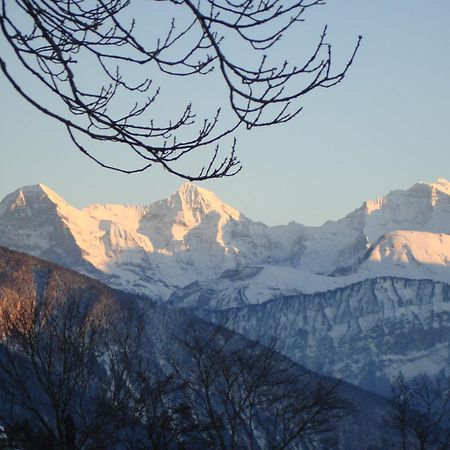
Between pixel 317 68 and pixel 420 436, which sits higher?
A: pixel 317 68

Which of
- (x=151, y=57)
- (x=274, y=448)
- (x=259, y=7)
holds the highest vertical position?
(x=259, y=7)

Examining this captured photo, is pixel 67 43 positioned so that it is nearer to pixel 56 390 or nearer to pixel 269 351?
pixel 56 390

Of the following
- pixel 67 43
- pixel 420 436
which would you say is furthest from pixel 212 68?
pixel 420 436

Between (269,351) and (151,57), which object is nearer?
(151,57)

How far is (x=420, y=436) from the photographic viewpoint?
3619 cm

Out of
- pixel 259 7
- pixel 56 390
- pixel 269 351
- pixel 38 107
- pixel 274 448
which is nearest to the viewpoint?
pixel 38 107

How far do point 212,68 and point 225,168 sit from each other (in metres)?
0.84

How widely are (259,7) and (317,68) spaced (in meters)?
0.69

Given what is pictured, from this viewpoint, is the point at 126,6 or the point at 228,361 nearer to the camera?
the point at 126,6

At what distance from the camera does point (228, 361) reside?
31406 mm

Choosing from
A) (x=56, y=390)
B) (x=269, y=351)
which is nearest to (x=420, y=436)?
(x=269, y=351)

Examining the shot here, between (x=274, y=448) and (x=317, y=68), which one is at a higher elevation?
(x=317, y=68)

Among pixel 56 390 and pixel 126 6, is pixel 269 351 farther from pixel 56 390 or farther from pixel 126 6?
pixel 126 6

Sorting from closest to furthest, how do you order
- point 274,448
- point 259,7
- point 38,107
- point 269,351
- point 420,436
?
point 38,107
point 259,7
point 274,448
point 269,351
point 420,436
